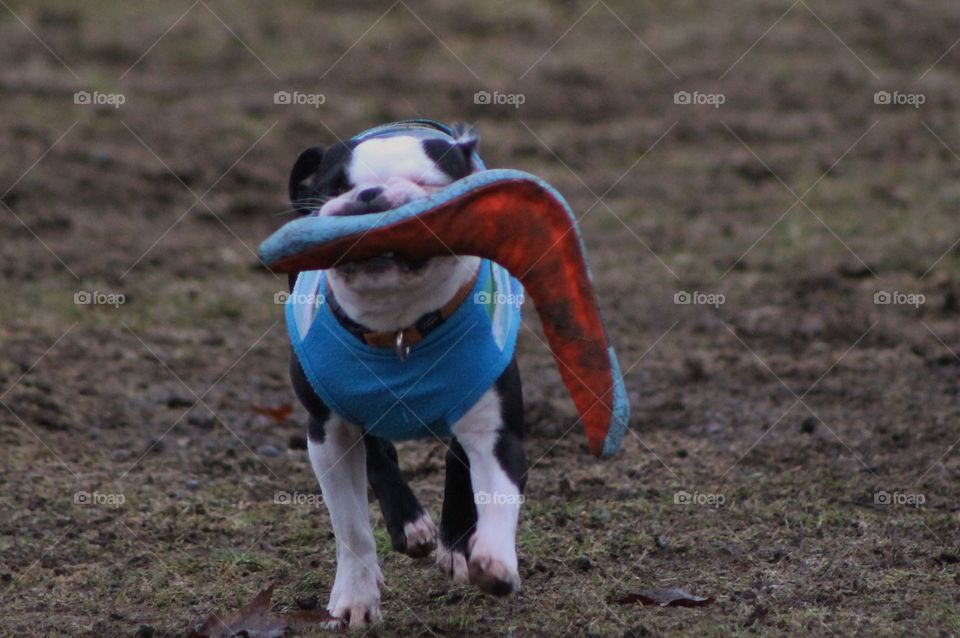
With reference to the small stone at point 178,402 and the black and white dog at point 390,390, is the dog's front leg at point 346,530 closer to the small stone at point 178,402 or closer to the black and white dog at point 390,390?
the black and white dog at point 390,390

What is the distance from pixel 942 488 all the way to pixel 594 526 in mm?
1266

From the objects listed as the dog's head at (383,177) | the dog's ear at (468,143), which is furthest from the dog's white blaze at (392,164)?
the dog's ear at (468,143)

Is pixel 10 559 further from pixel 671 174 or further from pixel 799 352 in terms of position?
pixel 671 174

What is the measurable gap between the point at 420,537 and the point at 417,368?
56 cm

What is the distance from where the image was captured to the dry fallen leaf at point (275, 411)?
636 centimetres

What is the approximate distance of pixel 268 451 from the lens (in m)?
5.92

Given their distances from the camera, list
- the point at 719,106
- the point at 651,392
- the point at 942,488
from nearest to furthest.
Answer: the point at 942,488 < the point at 651,392 < the point at 719,106

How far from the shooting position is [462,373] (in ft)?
13.3

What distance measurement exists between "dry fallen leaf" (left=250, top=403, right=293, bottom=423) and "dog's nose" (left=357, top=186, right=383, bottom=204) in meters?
2.55

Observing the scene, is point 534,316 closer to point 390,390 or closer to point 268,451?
point 268,451

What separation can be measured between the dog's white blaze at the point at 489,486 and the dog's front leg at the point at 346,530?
1.26 feet

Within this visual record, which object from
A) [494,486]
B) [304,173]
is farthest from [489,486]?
[304,173]

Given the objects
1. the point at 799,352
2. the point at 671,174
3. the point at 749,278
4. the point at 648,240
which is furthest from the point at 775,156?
the point at 799,352

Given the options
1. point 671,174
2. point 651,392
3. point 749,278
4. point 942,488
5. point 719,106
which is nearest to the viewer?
point 942,488
